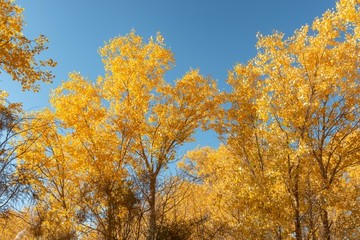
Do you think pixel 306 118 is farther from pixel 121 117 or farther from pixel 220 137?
pixel 121 117

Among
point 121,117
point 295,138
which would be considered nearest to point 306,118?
point 295,138

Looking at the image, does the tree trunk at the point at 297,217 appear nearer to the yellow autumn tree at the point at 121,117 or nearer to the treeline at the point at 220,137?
the treeline at the point at 220,137

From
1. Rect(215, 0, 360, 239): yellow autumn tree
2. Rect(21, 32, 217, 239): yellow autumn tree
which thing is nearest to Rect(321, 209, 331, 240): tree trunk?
Rect(215, 0, 360, 239): yellow autumn tree

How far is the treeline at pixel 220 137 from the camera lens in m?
7.12

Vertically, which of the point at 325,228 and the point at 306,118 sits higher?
the point at 306,118

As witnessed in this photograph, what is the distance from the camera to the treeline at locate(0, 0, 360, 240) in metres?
7.12

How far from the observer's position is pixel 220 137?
12.1 m

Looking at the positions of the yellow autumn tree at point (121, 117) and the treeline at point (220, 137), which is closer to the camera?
the treeline at point (220, 137)

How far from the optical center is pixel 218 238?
9.58 m

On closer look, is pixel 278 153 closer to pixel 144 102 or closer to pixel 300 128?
pixel 300 128

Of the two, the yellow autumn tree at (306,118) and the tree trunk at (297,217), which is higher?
the yellow autumn tree at (306,118)

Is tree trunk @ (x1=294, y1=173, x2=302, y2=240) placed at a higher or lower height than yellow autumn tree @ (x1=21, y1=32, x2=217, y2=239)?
lower

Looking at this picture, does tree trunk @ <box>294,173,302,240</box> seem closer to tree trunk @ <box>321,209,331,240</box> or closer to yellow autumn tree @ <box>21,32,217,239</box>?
tree trunk @ <box>321,209,331,240</box>

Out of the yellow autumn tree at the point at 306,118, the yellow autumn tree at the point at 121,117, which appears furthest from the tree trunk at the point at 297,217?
the yellow autumn tree at the point at 121,117
